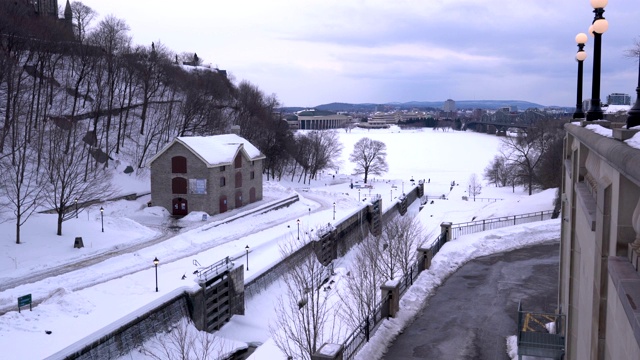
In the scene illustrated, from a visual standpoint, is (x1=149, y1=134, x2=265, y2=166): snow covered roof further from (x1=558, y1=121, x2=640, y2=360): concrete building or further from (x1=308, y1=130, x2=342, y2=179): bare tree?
(x1=558, y1=121, x2=640, y2=360): concrete building

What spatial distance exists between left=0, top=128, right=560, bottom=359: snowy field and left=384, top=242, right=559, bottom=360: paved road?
643 millimetres

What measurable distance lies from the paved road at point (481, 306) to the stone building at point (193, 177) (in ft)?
72.2

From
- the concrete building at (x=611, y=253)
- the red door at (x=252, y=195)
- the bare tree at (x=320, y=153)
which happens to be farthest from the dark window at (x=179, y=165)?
the bare tree at (x=320, y=153)

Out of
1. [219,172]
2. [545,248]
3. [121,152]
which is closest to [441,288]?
[545,248]

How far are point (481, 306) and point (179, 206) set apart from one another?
1090 inches

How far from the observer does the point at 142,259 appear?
1115 inches

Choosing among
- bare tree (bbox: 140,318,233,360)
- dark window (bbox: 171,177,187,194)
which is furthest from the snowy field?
dark window (bbox: 171,177,187,194)

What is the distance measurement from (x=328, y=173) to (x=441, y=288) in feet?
232

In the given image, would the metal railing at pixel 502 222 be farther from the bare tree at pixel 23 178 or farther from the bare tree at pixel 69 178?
the bare tree at pixel 23 178

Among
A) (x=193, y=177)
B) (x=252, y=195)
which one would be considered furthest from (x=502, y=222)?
(x=193, y=177)

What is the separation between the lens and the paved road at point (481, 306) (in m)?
15.7

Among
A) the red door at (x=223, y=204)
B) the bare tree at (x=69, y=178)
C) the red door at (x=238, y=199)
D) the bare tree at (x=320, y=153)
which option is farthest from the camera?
the bare tree at (x=320, y=153)

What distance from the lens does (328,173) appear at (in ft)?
301

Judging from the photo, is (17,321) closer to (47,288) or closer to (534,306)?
(47,288)
